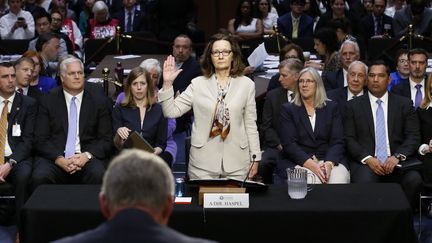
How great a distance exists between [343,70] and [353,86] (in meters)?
0.94

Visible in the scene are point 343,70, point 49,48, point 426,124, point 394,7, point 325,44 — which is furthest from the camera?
point 394,7

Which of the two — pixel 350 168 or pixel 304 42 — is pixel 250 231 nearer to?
pixel 350 168

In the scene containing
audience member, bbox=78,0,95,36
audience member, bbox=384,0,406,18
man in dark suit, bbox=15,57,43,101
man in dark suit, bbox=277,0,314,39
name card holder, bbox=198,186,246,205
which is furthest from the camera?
audience member, bbox=78,0,95,36

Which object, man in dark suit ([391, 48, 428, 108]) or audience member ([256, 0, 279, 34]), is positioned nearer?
man in dark suit ([391, 48, 428, 108])

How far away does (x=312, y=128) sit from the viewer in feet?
26.4

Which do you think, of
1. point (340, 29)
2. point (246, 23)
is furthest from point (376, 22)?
point (340, 29)

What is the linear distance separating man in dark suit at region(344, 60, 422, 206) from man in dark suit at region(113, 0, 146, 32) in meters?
6.66

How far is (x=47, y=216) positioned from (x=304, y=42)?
7490 mm

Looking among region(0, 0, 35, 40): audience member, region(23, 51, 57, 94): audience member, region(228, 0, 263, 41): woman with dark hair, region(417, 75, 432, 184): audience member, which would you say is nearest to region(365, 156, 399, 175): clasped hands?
region(417, 75, 432, 184): audience member

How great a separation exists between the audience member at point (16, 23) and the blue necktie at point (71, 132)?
5.95m

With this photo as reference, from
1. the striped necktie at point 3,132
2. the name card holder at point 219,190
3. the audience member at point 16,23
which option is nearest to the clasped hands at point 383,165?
the name card holder at point 219,190

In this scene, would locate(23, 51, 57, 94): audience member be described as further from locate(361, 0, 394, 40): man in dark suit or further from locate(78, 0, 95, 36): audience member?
locate(361, 0, 394, 40): man in dark suit

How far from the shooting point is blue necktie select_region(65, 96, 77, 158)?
8180 millimetres

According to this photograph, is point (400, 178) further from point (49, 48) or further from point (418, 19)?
point (418, 19)
